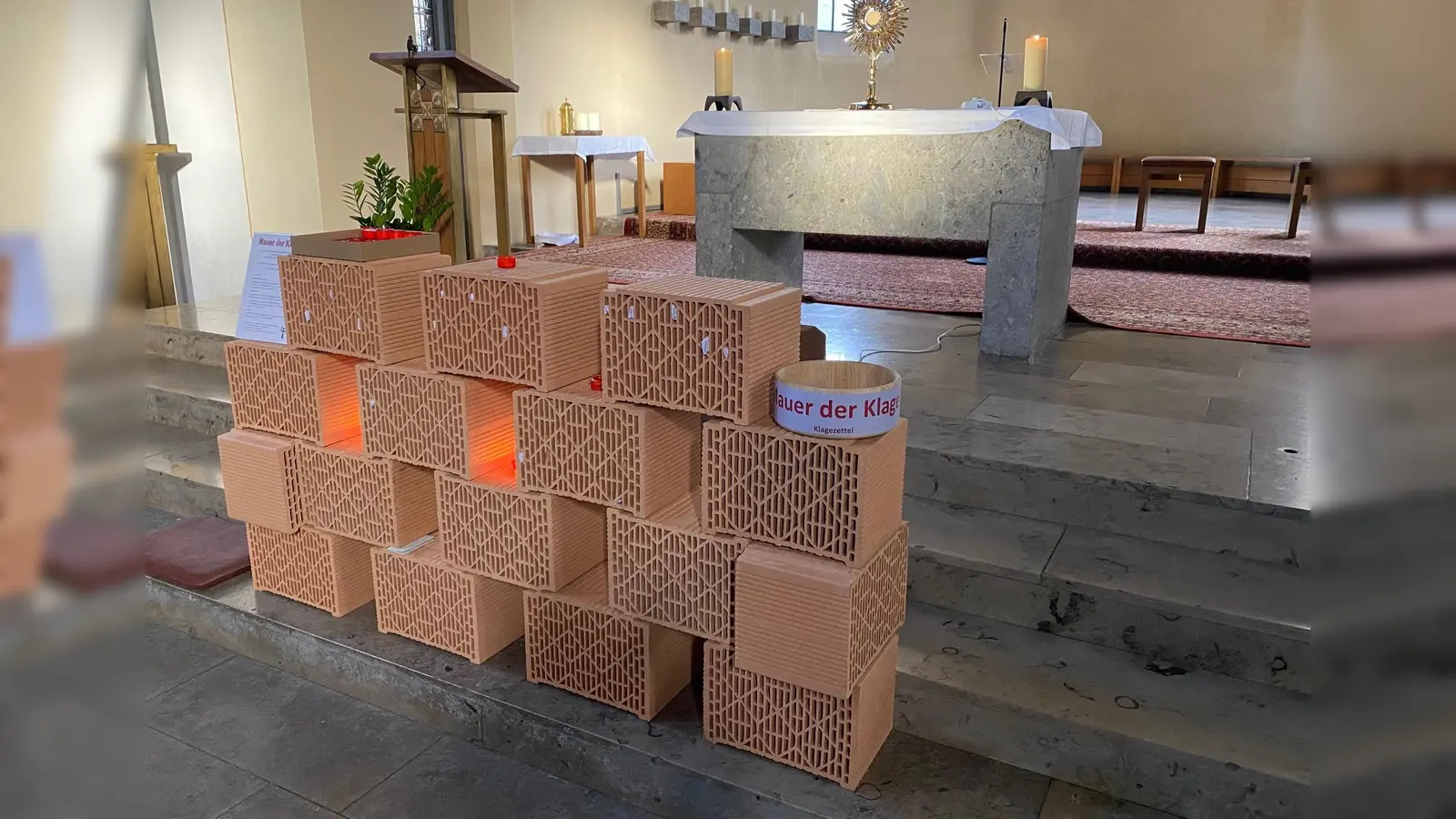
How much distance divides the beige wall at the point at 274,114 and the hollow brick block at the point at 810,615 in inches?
192

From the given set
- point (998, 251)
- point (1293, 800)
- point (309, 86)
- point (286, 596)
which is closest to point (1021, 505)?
point (1293, 800)

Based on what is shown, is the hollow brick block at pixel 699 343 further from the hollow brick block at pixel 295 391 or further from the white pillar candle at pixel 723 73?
the white pillar candle at pixel 723 73

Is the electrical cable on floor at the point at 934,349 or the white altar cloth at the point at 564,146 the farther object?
the white altar cloth at the point at 564,146

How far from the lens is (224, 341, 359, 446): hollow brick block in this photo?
250 centimetres

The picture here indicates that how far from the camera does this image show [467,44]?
21.8 ft

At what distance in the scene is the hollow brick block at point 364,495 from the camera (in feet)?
8.05

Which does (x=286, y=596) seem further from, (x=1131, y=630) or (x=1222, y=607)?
(x=1222, y=607)

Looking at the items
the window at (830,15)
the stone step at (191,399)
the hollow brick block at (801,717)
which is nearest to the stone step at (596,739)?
the hollow brick block at (801,717)
